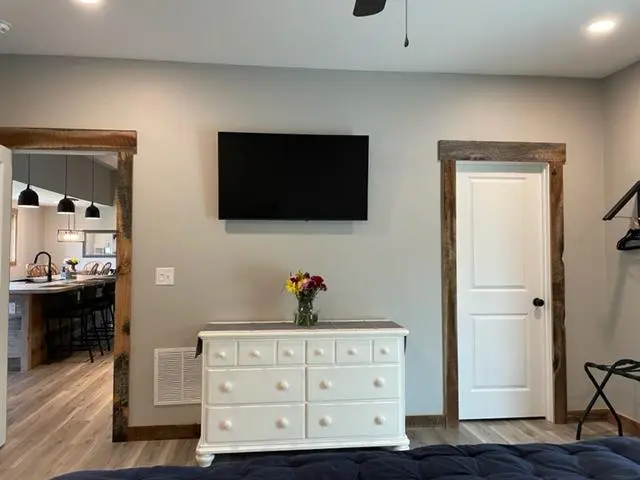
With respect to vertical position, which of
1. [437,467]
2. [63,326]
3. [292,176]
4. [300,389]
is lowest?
[63,326]

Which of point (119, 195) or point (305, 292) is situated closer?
point (305, 292)

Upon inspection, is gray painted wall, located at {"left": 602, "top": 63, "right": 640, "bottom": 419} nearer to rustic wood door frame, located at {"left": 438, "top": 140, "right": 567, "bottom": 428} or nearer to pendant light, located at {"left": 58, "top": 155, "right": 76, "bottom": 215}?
rustic wood door frame, located at {"left": 438, "top": 140, "right": 567, "bottom": 428}

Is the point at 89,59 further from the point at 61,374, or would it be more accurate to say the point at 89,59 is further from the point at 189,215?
the point at 61,374

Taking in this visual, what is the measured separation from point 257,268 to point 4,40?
2.33 m

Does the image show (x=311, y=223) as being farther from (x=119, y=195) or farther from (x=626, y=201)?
(x=626, y=201)

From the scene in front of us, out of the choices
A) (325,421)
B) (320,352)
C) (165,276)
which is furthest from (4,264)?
(325,421)

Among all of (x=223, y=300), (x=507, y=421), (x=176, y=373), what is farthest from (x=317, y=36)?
(x=507, y=421)

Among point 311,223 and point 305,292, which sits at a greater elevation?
point 311,223

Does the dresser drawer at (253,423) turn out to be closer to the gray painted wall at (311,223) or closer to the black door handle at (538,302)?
the gray painted wall at (311,223)

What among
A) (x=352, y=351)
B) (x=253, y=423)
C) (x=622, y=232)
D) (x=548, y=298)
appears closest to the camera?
(x=253, y=423)

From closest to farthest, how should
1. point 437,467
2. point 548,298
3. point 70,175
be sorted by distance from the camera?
1. point 437,467
2. point 548,298
3. point 70,175

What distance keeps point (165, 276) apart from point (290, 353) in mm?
1146

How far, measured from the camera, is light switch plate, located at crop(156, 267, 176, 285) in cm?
345

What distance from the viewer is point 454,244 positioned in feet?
12.1
